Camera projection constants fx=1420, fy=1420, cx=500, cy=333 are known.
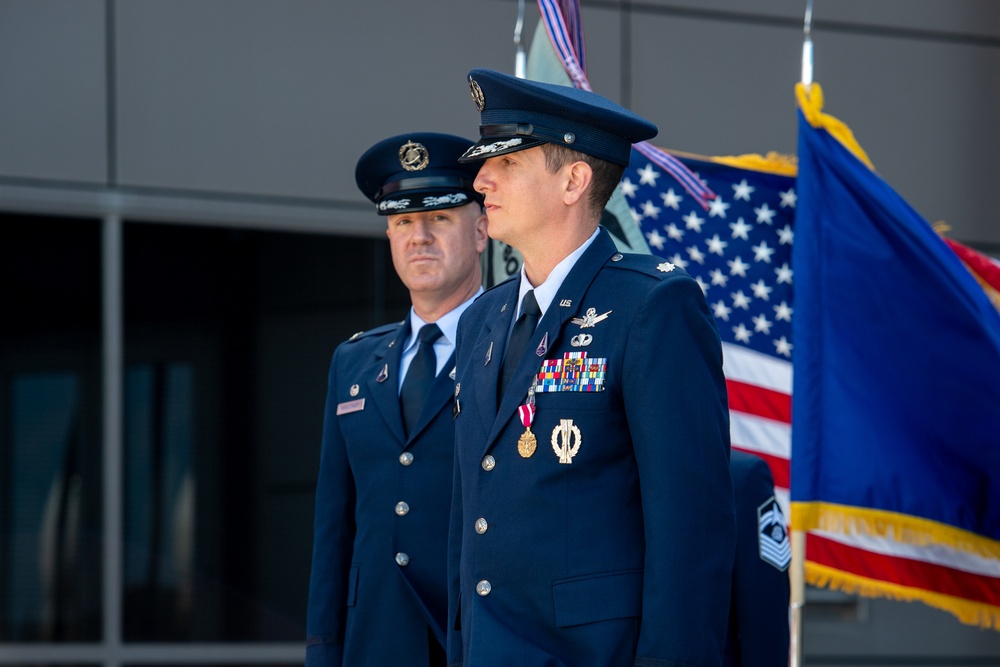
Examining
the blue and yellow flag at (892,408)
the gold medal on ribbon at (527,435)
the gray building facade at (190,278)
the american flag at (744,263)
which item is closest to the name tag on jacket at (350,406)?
the gold medal on ribbon at (527,435)

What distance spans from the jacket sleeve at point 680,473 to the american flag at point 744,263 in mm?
2354

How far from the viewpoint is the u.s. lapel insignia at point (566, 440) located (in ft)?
7.31

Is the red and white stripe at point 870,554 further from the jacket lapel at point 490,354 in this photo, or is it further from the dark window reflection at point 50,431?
the dark window reflection at point 50,431

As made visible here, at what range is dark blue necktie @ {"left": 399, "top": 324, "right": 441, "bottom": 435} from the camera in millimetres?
3181

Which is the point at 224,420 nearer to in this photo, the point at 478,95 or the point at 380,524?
the point at 380,524

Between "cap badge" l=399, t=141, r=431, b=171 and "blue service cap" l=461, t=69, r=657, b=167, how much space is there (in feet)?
2.99

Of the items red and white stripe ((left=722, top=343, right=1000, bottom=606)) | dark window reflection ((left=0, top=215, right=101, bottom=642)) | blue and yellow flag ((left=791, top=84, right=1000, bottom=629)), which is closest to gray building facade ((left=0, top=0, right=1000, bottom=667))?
dark window reflection ((left=0, top=215, right=101, bottom=642))

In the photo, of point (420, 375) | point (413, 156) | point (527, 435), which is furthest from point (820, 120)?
point (527, 435)

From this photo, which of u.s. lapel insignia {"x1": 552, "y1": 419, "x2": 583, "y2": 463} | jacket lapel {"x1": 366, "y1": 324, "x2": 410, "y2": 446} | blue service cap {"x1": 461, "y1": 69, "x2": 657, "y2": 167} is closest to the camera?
u.s. lapel insignia {"x1": 552, "y1": 419, "x2": 583, "y2": 463}

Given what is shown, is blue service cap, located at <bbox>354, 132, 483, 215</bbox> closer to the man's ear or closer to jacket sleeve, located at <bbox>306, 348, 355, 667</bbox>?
jacket sleeve, located at <bbox>306, 348, 355, 667</bbox>

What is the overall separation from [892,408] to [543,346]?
8.31 feet

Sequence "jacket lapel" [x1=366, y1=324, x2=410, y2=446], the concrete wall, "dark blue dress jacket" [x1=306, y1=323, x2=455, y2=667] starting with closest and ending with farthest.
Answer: "dark blue dress jacket" [x1=306, y1=323, x2=455, y2=667] < "jacket lapel" [x1=366, y1=324, x2=410, y2=446] < the concrete wall

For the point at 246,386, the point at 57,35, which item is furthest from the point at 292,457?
the point at 57,35

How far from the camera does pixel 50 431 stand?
548 centimetres
